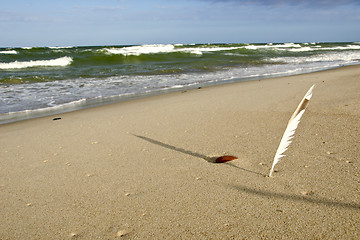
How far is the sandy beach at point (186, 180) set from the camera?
5.74 feet

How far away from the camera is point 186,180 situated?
2334mm

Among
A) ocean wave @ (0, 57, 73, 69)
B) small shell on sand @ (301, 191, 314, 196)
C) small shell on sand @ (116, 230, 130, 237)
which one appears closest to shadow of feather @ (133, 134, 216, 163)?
small shell on sand @ (301, 191, 314, 196)

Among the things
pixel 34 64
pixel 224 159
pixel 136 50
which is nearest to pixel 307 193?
pixel 224 159

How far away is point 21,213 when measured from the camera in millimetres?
2023

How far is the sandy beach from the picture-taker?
5.74 ft

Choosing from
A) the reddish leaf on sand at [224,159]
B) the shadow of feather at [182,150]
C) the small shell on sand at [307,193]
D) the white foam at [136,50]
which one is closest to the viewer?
the small shell on sand at [307,193]

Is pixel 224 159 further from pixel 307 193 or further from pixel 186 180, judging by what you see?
pixel 307 193

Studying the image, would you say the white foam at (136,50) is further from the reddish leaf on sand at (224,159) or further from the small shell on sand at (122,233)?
the small shell on sand at (122,233)

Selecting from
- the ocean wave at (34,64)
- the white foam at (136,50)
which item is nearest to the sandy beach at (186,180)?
the ocean wave at (34,64)

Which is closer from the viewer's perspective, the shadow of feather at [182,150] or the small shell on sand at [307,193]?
the small shell on sand at [307,193]

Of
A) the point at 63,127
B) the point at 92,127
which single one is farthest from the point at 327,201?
the point at 63,127

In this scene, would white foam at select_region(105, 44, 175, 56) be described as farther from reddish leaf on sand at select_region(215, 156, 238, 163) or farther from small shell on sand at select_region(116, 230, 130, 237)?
small shell on sand at select_region(116, 230, 130, 237)

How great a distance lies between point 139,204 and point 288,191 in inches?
39.9

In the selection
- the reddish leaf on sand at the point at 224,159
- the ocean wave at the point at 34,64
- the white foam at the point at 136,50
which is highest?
the white foam at the point at 136,50
